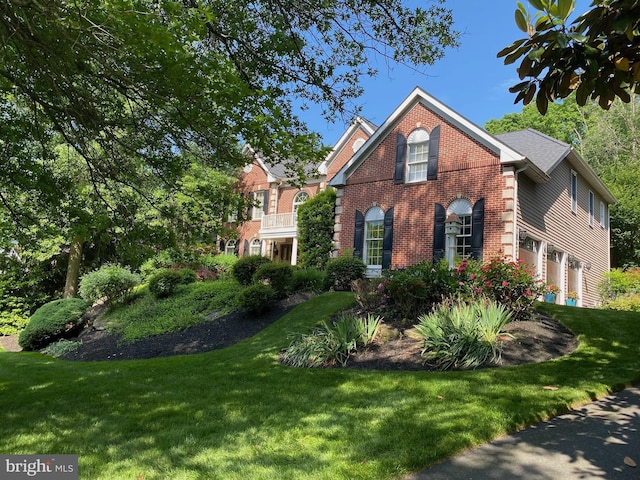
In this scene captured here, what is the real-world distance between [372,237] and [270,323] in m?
6.41

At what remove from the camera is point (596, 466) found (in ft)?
11.2

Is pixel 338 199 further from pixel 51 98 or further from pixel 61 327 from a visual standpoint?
pixel 51 98

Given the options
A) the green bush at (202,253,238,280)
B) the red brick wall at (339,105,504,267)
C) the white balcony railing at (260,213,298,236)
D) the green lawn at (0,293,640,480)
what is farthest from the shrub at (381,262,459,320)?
the white balcony railing at (260,213,298,236)

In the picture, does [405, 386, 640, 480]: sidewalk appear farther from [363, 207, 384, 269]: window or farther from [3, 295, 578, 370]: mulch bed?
[363, 207, 384, 269]: window

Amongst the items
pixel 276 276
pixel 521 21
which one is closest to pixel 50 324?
pixel 276 276

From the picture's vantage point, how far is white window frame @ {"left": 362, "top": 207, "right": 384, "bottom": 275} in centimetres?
1672

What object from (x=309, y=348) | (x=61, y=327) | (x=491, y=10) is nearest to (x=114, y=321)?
(x=61, y=327)

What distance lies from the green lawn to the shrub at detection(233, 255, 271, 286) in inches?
291

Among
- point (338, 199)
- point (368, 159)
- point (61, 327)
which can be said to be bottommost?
point (61, 327)

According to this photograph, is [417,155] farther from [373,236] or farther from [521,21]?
[521,21]

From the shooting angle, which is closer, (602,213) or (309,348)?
(309,348)

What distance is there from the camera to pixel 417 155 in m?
16.6

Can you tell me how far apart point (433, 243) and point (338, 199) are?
4.62 meters

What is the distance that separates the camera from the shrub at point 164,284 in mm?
16531
